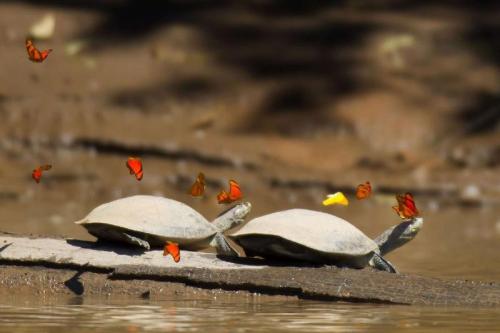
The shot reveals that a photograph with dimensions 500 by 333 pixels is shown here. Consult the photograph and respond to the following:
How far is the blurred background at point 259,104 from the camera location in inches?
508

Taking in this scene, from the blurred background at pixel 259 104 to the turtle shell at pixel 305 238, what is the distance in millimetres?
4278

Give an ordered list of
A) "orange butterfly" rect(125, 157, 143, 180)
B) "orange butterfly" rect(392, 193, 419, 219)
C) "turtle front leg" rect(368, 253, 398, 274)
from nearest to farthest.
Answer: "turtle front leg" rect(368, 253, 398, 274) → "orange butterfly" rect(392, 193, 419, 219) → "orange butterfly" rect(125, 157, 143, 180)

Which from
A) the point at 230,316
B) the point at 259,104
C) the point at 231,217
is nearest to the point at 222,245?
the point at 231,217

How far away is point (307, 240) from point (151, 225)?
864 millimetres

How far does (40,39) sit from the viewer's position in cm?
1553

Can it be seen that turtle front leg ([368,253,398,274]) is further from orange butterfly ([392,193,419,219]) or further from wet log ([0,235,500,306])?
orange butterfly ([392,193,419,219])

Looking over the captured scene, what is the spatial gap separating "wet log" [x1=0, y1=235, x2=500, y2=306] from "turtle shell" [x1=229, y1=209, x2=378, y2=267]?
90mm

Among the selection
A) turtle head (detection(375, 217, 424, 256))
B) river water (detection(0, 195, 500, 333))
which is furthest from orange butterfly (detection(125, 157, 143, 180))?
turtle head (detection(375, 217, 424, 256))

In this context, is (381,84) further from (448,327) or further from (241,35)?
(448,327)

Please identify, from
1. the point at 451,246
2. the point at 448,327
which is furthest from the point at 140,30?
the point at 448,327

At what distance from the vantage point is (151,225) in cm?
673

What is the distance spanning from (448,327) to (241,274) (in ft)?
4.98

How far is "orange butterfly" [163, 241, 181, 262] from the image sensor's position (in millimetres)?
6641

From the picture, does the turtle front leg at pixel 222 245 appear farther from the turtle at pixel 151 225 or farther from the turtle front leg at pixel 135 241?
the turtle front leg at pixel 135 241
